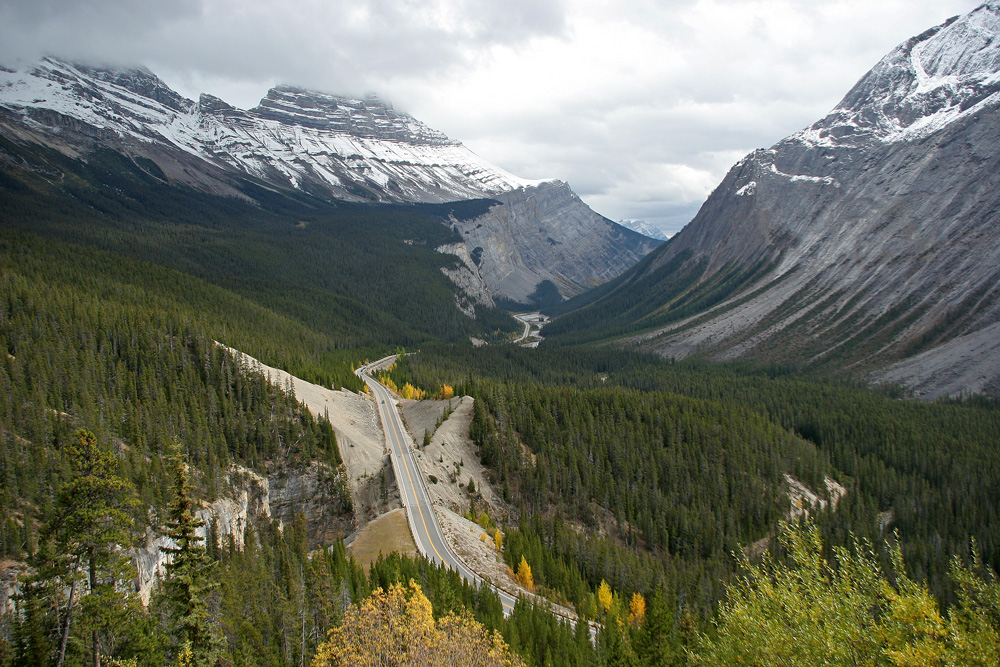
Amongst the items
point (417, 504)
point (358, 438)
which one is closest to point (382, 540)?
point (417, 504)

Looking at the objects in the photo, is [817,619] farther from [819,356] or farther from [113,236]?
[113,236]

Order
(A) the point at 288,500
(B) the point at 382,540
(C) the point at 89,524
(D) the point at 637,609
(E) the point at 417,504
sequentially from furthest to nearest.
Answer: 1. (A) the point at 288,500
2. (E) the point at 417,504
3. (B) the point at 382,540
4. (D) the point at 637,609
5. (C) the point at 89,524

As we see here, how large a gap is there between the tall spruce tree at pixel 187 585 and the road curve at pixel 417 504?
1115 inches

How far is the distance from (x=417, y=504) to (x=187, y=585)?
4493cm

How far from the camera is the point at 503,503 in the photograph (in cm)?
8150

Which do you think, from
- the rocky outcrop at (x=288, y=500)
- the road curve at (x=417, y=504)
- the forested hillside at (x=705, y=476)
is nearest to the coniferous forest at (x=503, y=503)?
the forested hillside at (x=705, y=476)

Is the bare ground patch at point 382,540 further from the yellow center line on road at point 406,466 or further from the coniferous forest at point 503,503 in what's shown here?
the coniferous forest at point 503,503

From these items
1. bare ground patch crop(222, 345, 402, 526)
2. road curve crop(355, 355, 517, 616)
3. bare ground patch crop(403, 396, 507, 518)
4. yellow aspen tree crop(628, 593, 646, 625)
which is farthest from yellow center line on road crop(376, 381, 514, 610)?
yellow aspen tree crop(628, 593, 646, 625)

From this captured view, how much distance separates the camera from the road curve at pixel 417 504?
5372 centimetres

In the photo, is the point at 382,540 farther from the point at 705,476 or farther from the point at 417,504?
the point at 705,476

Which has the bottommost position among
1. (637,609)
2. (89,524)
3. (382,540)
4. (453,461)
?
(637,609)

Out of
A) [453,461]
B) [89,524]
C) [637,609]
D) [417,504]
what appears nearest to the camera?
[89,524]

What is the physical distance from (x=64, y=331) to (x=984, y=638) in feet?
306

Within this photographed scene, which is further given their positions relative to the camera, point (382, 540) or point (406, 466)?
point (406, 466)
